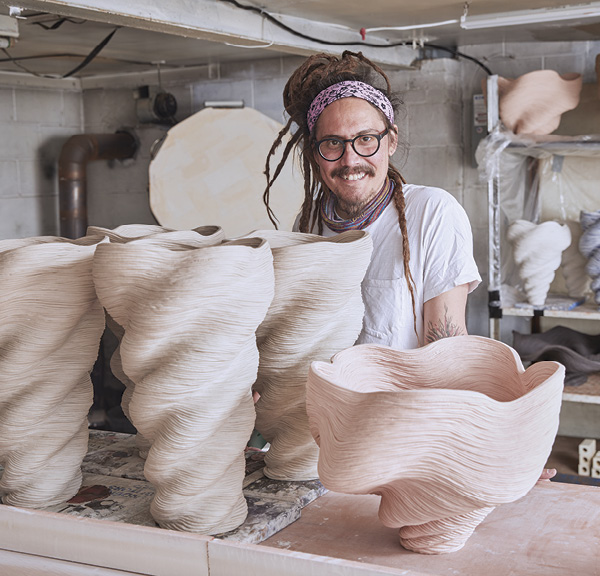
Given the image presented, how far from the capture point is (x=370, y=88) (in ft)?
5.17

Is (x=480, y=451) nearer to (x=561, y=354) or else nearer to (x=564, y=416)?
(x=561, y=354)

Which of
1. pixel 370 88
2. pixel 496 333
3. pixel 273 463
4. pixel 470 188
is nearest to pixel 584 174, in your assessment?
pixel 470 188

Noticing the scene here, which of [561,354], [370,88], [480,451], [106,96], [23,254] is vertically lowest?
[561,354]

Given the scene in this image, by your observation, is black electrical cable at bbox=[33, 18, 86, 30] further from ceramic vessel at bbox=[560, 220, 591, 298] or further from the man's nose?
ceramic vessel at bbox=[560, 220, 591, 298]

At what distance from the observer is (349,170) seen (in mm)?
1535

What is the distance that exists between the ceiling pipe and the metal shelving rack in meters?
2.31

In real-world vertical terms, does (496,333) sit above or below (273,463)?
below

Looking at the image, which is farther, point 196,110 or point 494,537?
point 196,110

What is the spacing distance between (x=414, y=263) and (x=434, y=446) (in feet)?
2.88

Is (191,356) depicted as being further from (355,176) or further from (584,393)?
(584,393)

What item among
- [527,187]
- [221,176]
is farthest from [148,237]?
[221,176]

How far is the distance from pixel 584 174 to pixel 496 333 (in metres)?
0.90

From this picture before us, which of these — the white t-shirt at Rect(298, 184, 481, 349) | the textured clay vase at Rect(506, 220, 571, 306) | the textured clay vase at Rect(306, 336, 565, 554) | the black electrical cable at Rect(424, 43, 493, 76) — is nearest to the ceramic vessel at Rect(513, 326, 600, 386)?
the textured clay vase at Rect(506, 220, 571, 306)

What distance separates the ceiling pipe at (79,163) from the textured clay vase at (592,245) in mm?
2705
